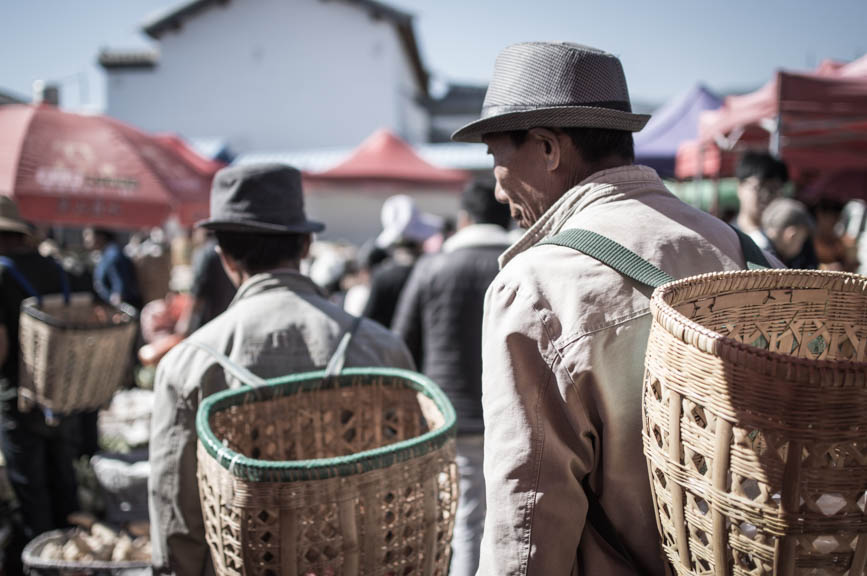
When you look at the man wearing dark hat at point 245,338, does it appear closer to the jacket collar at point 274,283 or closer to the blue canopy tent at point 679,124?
the jacket collar at point 274,283

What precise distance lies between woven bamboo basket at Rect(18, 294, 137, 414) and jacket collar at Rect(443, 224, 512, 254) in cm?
185

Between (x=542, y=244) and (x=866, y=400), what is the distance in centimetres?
59

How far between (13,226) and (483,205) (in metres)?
2.64

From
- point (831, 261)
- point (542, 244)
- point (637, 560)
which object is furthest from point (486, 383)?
point (831, 261)

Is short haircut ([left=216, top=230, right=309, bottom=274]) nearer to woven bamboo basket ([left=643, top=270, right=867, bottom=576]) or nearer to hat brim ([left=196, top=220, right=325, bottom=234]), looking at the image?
hat brim ([left=196, top=220, right=325, bottom=234])

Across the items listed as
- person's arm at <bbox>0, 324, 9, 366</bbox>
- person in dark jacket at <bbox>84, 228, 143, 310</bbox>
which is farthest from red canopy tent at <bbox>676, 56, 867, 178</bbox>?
person in dark jacket at <bbox>84, 228, 143, 310</bbox>

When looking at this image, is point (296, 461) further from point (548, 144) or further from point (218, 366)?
point (548, 144)

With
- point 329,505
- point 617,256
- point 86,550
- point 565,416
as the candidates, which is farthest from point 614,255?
point 86,550

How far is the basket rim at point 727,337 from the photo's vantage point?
0.80m

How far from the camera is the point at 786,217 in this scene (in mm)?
3395

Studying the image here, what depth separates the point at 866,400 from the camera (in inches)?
31.6

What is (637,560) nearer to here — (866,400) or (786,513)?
(786,513)

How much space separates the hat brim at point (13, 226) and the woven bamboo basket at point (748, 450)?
3820mm

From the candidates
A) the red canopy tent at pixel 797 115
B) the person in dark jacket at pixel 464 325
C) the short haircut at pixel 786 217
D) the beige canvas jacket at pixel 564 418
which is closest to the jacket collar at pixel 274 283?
the beige canvas jacket at pixel 564 418
